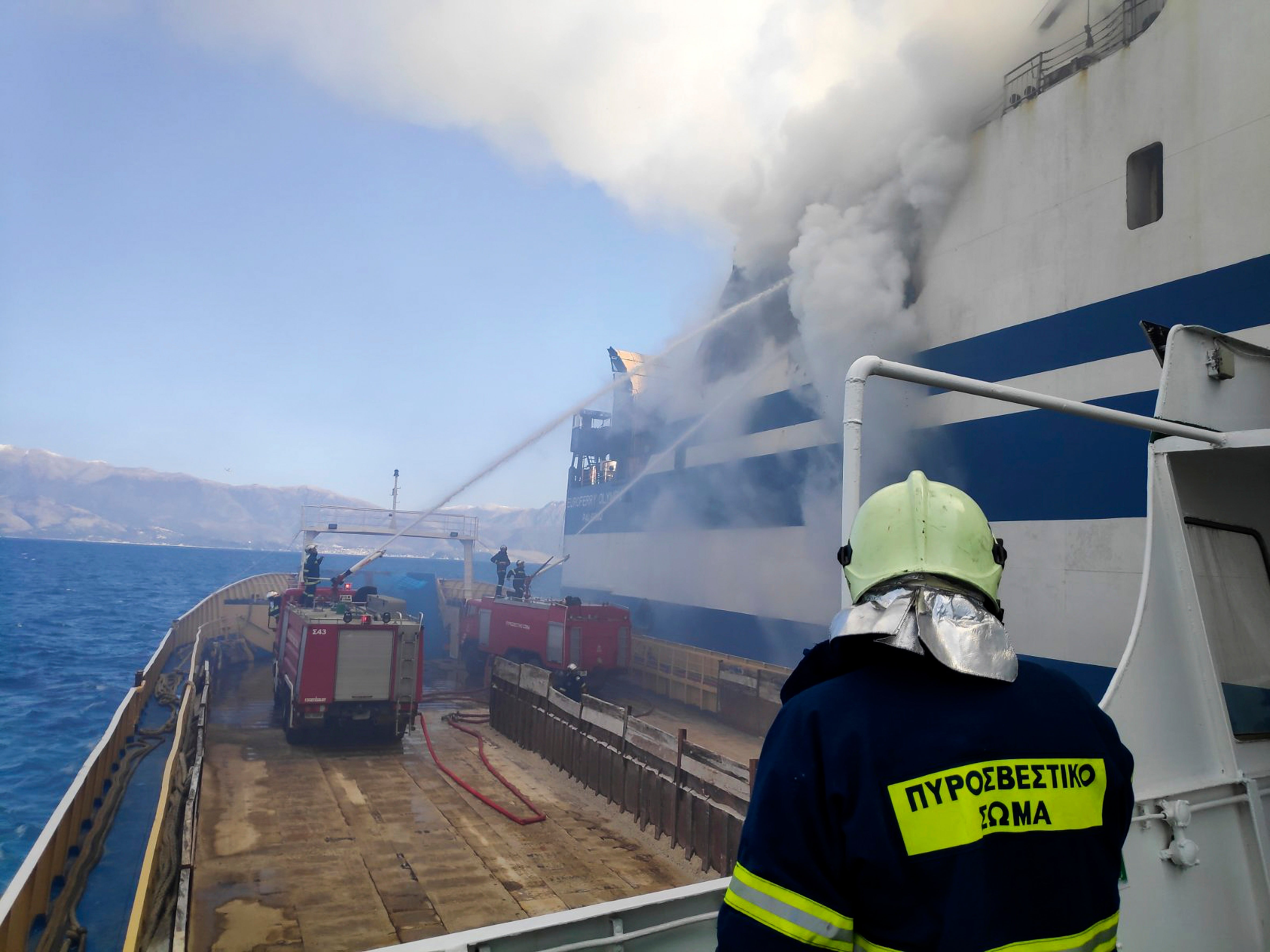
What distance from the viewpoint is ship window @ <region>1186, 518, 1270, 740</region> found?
3.95 meters

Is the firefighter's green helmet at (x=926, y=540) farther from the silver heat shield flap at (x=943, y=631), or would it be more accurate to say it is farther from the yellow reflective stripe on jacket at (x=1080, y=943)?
the yellow reflective stripe on jacket at (x=1080, y=943)

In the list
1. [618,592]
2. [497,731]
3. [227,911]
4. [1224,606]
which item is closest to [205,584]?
[618,592]

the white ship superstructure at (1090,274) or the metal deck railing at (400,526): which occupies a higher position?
the white ship superstructure at (1090,274)

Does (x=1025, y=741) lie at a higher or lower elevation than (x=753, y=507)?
lower

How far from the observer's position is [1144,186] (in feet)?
36.9

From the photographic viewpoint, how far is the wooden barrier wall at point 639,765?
918 cm

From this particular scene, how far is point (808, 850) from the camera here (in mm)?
1333

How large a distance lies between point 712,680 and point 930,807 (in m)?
17.1

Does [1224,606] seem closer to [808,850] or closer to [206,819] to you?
[808,850]

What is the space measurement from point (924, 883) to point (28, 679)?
3334 centimetres

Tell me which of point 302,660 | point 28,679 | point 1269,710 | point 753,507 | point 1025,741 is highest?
point 753,507

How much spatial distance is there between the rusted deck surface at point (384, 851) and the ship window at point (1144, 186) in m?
10.6

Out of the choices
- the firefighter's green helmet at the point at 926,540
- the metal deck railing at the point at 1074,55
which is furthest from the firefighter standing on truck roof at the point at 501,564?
the firefighter's green helmet at the point at 926,540

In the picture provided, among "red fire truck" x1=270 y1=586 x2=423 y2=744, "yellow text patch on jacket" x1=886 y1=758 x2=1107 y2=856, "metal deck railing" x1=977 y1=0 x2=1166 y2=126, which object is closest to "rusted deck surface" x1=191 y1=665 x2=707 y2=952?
"red fire truck" x1=270 y1=586 x2=423 y2=744
